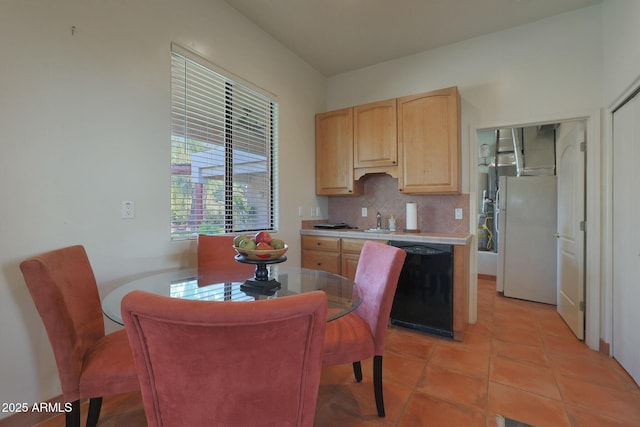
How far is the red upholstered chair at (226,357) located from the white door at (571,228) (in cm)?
294

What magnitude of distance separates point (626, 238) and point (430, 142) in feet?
5.35

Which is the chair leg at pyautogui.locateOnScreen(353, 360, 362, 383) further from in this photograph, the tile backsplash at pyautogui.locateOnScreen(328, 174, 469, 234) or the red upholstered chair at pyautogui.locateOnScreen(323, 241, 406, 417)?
the tile backsplash at pyautogui.locateOnScreen(328, 174, 469, 234)

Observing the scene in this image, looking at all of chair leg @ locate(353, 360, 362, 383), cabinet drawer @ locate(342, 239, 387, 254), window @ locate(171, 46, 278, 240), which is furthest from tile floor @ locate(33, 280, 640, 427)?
window @ locate(171, 46, 278, 240)

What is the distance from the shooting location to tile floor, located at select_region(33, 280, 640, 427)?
1.57 m

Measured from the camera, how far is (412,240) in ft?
8.66

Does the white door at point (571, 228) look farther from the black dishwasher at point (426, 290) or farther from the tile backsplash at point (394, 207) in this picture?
the black dishwasher at point (426, 290)

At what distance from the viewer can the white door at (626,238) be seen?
1.86 meters

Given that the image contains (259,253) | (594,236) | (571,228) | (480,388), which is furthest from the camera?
(571,228)

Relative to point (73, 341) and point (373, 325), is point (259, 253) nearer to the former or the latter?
point (373, 325)

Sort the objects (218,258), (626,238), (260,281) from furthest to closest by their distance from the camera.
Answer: (218,258) → (626,238) → (260,281)

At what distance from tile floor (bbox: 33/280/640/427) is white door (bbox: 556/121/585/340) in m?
0.30

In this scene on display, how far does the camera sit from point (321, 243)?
3.16 m

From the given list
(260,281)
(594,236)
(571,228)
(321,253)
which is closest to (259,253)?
(260,281)

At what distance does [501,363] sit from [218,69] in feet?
10.9
